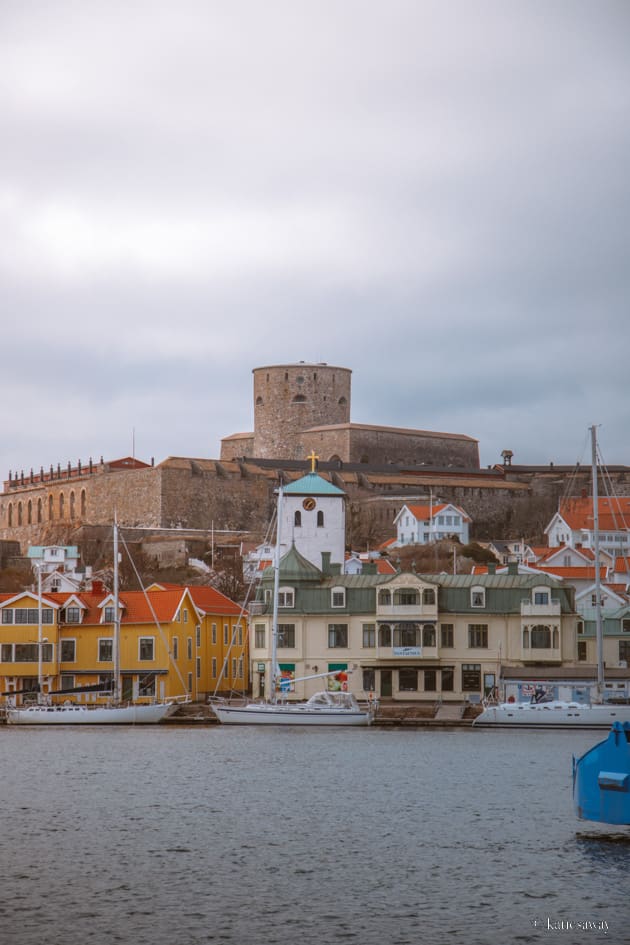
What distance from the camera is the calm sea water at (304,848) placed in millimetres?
21859

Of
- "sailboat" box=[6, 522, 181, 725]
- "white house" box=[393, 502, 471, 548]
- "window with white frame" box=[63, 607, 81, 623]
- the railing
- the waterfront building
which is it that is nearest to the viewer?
"sailboat" box=[6, 522, 181, 725]

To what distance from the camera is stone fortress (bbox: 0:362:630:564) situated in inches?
4560

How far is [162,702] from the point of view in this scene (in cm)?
5734

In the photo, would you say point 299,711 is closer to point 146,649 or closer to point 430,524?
point 146,649

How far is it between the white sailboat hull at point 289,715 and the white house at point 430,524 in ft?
172

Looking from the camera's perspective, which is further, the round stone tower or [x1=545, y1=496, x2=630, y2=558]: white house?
the round stone tower

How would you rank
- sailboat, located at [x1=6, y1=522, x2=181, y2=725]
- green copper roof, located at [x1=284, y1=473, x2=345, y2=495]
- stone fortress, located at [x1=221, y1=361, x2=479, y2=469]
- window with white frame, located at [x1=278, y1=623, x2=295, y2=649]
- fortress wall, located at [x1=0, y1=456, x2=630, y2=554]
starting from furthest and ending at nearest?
stone fortress, located at [x1=221, y1=361, x2=479, y2=469] < fortress wall, located at [x1=0, y1=456, x2=630, y2=554] < green copper roof, located at [x1=284, y1=473, x2=345, y2=495] < window with white frame, located at [x1=278, y1=623, x2=295, y2=649] < sailboat, located at [x1=6, y1=522, x2=181, y2=725]

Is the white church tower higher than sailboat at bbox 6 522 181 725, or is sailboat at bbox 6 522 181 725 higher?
the white church tower

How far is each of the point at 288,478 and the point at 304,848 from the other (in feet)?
297

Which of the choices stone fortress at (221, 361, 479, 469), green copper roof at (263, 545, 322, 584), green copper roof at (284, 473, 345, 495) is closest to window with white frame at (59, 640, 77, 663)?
green copper roof at (263, 545, 322, 584)

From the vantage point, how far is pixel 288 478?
11894 cm

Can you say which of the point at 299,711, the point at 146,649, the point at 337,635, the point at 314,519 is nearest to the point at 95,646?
the point at 146,649

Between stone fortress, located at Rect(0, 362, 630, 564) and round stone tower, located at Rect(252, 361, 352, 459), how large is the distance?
8 cm

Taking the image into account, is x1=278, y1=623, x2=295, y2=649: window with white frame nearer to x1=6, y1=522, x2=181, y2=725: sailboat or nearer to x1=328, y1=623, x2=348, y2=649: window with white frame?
x1=328, y1=623, x2=348, y2=649: window with white frame
